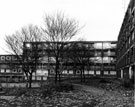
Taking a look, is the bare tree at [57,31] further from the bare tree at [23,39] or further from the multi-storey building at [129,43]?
the multi-storey building at [129,43]

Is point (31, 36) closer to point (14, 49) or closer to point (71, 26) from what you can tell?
point (14, 49)

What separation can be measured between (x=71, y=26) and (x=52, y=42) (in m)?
2.81

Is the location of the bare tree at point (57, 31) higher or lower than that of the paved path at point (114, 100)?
higher

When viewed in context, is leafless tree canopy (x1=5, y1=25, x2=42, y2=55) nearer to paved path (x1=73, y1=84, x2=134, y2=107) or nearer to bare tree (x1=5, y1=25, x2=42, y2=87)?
bare tree (x1=5, y1=25, x2=42, y2=87)

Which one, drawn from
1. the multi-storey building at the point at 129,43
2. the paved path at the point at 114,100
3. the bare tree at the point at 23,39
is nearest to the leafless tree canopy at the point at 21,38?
the bare tree at the point at 23,39

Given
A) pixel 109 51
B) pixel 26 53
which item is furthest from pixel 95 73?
pixel 26 53

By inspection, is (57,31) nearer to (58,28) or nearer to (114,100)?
(58,28)

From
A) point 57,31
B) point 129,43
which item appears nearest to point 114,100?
point 57,31

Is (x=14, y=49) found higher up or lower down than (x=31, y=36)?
lower down

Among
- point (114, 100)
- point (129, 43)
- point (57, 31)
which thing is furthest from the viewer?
point (129, 43)

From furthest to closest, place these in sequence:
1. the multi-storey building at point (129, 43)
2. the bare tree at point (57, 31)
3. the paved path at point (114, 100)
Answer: the multi-storey building at point (129, 43) → the bare tree at point (57, 31) → the paved path at point (114, 100)

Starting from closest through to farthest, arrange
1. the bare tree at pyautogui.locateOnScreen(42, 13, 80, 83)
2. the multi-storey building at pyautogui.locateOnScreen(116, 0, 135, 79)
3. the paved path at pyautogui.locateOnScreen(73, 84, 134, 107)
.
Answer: the paved path at pyautogui.locateOnScreen(73, 84, 134, 107) < the bare tree at pyautogui.locateOnScreen(42, 13, 80, 83) < the multi-storey building at pyautogui.locateOnScreen(116, 0, 135, 79)

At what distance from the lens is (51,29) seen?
2116 cm

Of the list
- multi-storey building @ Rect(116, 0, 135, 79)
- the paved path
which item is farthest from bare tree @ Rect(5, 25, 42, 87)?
multi-storey building @ Rect(116, 0, 135, 79)
